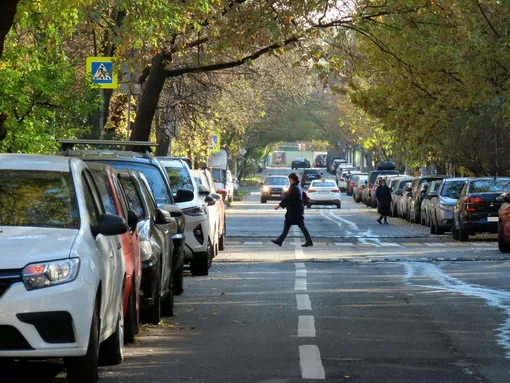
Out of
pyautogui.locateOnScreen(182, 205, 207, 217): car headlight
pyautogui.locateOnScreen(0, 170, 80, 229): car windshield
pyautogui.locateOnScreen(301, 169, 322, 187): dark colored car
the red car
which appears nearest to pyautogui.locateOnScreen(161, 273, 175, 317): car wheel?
the red car

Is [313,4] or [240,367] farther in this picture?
[313,4]

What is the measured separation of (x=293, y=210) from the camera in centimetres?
2830

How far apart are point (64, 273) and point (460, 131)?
113 ft

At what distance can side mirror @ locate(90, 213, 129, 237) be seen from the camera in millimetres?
→ 8734

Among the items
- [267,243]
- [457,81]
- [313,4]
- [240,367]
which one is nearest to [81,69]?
[267,243]

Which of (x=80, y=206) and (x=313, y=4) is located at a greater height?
(x=313, y=4)

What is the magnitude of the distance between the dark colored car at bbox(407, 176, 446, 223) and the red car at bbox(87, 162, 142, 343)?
104ft

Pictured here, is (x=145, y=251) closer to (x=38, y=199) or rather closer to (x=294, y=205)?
(x=38, y=199)

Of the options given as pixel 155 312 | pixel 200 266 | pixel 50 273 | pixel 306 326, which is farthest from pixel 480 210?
pixel 50 273

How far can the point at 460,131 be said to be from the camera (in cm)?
4156

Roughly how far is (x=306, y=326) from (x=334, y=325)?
11.1 inches

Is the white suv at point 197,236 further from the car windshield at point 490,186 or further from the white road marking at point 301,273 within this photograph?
the car windshield at point 490,186

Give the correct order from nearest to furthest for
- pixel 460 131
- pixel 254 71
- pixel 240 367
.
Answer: pixel 240 367, pixel 254 71, pixel 460 131

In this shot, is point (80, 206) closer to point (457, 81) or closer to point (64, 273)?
point (64, 273)
